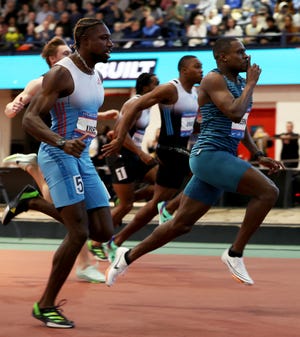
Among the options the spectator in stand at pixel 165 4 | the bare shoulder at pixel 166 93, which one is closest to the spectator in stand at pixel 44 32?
the spectator in stand at pixel 165 4

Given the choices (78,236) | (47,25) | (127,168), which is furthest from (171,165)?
(47,25)

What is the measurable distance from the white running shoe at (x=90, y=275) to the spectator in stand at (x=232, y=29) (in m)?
13.6

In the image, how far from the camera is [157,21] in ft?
72.4

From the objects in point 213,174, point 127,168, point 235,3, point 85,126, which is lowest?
point 235,3

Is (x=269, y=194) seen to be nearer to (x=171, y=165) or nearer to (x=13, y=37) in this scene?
(x=171, y=165)

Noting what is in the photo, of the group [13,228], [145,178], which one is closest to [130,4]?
[13,228]

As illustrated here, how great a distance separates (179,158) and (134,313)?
3512 millimetres

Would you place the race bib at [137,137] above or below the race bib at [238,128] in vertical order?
below

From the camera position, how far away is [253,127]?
20.6 metres

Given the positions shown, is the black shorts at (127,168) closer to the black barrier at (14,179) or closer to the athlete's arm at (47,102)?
the athlete's arm at (47,102)

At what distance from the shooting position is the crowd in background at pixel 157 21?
66.8 ft

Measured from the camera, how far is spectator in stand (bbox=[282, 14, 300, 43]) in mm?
19812

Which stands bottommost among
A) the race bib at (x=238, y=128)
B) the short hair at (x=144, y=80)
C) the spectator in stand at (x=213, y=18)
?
the spectator in stand at (x=213, y=18)

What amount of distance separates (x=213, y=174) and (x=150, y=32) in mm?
15710
